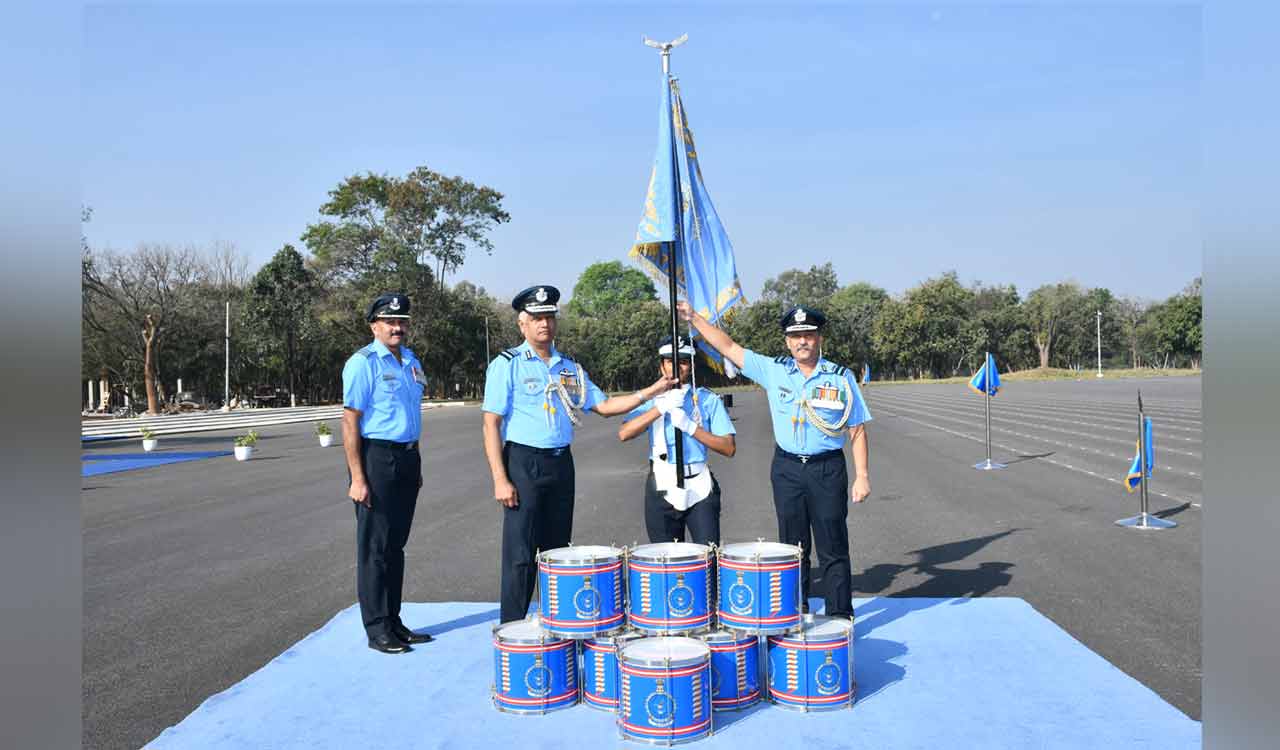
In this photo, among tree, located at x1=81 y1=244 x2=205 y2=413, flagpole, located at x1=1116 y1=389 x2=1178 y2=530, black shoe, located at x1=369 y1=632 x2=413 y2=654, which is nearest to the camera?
black shoe, located at x1=369 y1=632 x2=413 y2=654

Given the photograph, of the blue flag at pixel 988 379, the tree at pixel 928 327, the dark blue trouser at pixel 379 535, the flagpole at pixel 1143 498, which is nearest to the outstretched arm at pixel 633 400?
the dark blue trouser at pixel 379 535

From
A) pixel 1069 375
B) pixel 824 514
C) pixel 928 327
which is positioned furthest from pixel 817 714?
pixel 1069 375

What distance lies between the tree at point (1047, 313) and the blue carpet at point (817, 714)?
9584 centimetres

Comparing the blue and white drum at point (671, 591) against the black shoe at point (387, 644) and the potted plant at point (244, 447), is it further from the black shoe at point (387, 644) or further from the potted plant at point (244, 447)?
the potted plant at point (244, 447)

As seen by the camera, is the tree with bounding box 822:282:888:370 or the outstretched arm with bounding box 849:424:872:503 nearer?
the outstretched arm with bounding box 849:424:872:503

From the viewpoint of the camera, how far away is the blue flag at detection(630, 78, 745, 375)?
5387mm

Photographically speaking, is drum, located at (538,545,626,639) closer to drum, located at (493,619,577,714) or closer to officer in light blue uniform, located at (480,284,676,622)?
drum, located at (493,619,577,714)

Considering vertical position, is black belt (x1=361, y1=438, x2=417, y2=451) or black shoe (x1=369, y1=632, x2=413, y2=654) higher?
black belt (x1=361, y1=438, x2=417, y2=451)

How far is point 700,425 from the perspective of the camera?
17.4ft

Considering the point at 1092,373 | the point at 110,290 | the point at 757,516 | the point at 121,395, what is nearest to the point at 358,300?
the point at 110,290

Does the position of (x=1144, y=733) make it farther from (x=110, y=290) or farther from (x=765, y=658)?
(x=110, y=290)

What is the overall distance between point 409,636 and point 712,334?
280 centimetres

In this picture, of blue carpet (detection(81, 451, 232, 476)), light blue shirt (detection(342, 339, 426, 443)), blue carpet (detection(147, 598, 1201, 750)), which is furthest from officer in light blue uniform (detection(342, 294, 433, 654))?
blue carpet (detection(81, 451, 232, 476))

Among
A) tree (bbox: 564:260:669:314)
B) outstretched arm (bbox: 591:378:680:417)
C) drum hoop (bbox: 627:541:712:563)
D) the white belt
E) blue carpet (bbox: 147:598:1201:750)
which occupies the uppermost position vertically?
tree (bbox: 564:260:669:314)
